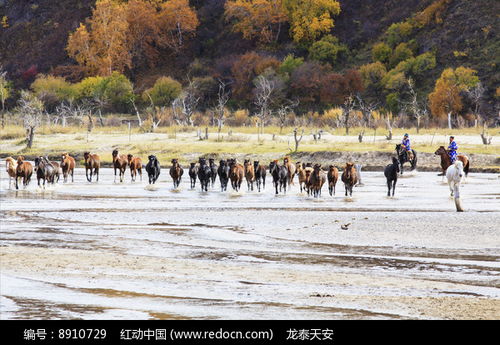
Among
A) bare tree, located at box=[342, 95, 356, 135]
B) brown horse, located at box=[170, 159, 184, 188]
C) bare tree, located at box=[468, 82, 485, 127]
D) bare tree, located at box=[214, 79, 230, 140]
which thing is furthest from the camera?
bare tree, located at box=[468, 82, 485, 127]

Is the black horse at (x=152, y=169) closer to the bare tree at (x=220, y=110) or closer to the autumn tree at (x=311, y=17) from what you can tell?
the bare tree at (x=220, y=110)

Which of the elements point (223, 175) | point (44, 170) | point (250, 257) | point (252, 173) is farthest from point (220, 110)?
point (250, 257)

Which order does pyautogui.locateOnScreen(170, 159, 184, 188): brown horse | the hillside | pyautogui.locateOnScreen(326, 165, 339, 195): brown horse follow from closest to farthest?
pyautogui.locateOnScreen(326, 165, 339, 195): brown horse < pyautogui.locateOnScreen(170, 159, 184, 188): brown horse < the hillside

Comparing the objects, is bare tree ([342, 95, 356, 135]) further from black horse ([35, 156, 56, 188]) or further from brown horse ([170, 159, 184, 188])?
black horse ([35, 156, 56, 188])

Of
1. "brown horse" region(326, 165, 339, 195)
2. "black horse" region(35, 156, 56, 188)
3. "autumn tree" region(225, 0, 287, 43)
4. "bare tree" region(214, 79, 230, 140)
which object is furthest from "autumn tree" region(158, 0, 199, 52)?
"brown horse" region(326, 165, 339, 195)

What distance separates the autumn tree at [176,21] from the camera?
105188 millimetres

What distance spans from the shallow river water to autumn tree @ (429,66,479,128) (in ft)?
146

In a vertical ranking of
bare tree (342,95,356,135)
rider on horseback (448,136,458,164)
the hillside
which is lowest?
rider on horseback (448,136,458,164)

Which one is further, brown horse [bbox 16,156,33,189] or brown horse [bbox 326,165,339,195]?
brown horse [bbox 16,156,33,189]

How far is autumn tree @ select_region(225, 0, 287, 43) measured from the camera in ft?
328

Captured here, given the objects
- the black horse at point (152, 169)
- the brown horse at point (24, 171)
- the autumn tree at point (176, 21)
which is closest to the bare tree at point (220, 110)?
the autumn tree at point (176, 21)

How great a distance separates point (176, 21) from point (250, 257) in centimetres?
9198

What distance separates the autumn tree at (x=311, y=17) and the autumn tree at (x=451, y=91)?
24.3 meters
